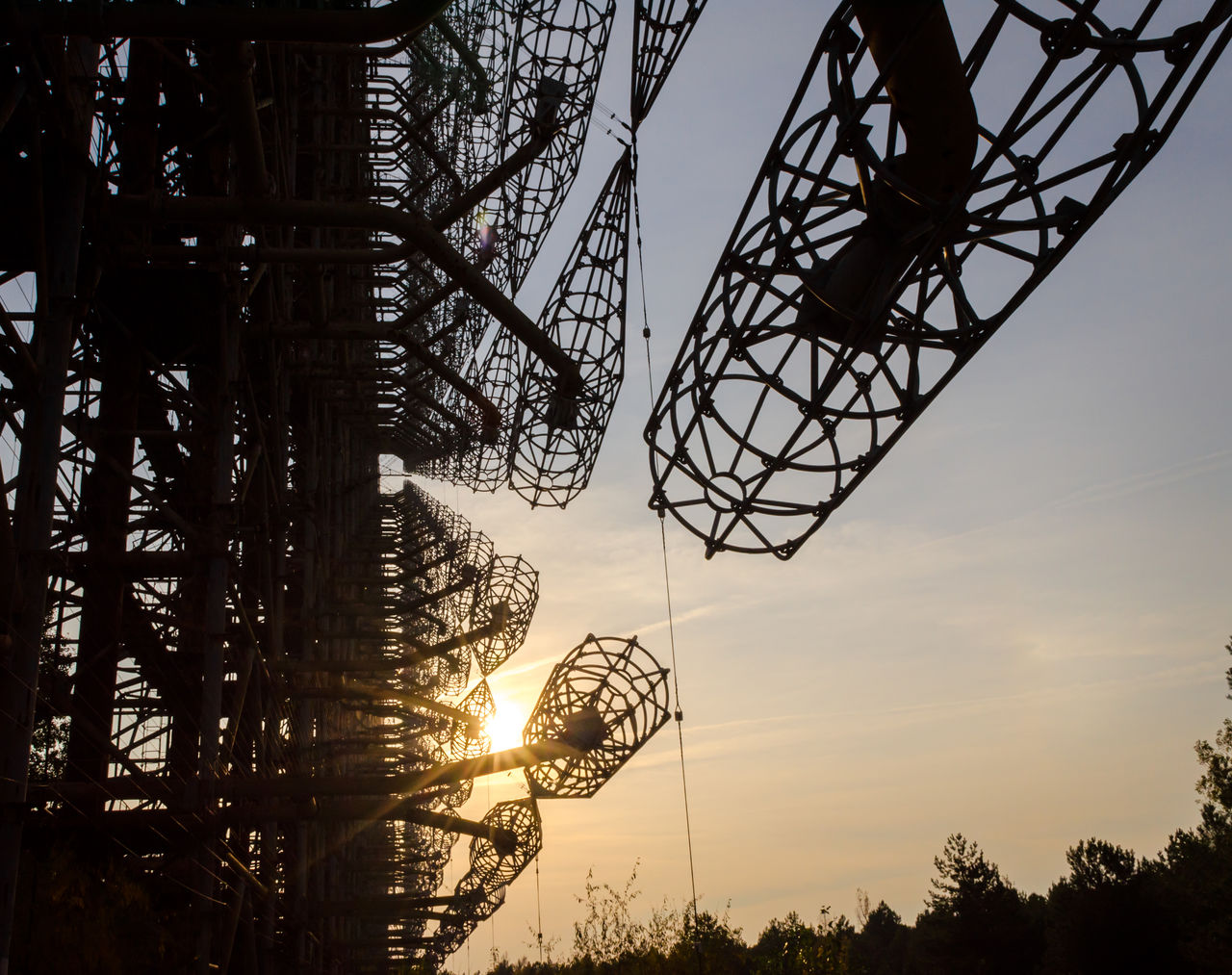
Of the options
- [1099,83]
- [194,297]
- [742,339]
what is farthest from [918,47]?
[194,297]

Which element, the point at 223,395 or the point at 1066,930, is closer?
the point at 223,395

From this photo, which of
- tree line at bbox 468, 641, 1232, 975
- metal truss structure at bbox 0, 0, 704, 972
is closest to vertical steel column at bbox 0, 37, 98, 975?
metal truss structure at bbox 0, 0, 704, 972

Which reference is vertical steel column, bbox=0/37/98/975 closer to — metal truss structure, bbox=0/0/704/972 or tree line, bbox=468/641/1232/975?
metal truss structure, bbox=0/0/704/972

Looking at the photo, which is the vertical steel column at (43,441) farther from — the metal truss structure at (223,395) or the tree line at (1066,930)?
the tree line at (1066,930)

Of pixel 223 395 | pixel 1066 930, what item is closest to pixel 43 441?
pixel 223 395

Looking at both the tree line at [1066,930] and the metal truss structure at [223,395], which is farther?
the tree line at [1066,930]

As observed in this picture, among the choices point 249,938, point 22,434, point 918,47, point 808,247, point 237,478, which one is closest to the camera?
point 918,47

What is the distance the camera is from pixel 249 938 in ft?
38.8

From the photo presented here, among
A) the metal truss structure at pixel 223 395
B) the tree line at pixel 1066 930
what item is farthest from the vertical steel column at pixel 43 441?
the tree line at pixel 1066 930

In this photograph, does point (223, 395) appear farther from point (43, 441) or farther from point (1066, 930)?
point (1066, 930)

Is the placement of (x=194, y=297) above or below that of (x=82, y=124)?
above

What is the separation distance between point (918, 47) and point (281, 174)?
8.29 meters

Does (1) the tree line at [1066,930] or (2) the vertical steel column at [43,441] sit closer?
(2) the vertical steel column at [43,441]

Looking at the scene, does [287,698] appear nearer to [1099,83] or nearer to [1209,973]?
[1099,83]
